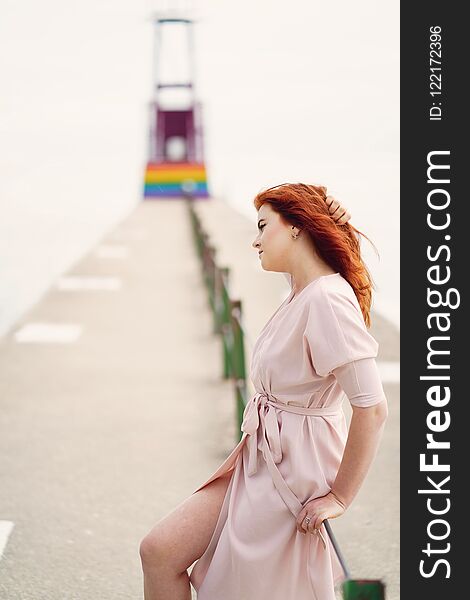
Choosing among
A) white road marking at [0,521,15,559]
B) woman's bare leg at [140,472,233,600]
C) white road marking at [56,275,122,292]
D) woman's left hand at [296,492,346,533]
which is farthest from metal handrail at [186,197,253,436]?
white road marking at [56,275,122,292]

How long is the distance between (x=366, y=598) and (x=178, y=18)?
3470 centimetres

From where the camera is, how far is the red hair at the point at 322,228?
247cm

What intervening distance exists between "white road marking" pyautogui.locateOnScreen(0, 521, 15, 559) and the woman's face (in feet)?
7.71

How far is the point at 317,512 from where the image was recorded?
234 centimetres

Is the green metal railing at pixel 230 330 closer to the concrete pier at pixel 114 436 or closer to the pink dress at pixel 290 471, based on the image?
the concrete pier at pixel 114 436

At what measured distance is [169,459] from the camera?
18.7 feet

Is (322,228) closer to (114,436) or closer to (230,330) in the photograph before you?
(114,436)

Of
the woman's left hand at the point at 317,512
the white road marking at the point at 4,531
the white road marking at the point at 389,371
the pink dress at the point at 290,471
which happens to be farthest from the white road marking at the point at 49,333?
the woman's left hand at the point at 317,512

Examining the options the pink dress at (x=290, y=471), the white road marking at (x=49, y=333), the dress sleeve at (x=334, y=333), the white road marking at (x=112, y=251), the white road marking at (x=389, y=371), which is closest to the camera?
the dress sleeve at (x=334, y=333)

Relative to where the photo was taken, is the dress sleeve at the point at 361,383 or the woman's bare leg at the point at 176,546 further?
the woman's bare leg at the point at 176,546

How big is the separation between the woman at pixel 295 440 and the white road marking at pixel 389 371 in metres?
5.47

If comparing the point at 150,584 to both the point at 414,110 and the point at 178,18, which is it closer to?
the point at 414,110

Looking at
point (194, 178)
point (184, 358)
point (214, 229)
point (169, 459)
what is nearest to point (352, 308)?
point (169, 459)

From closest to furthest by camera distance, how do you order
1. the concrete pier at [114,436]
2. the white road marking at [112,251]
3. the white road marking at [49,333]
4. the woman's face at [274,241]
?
the woman's face at [274,241]
the concrete pier at [114,436]
the white road marking at [49,333]
the white road marking at [112,251]
